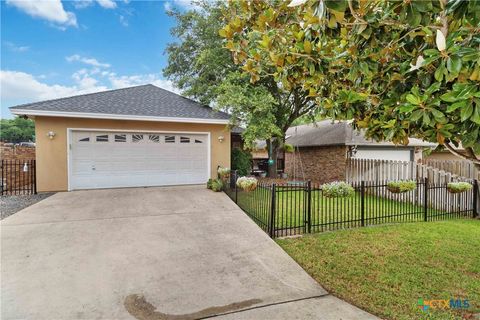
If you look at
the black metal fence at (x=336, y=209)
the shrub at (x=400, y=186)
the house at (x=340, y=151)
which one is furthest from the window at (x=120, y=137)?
the shrub at (x=400, y=186)

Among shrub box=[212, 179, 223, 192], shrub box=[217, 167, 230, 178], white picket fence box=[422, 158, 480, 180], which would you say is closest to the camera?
white picket fence box=[422, 158, 480, 180]

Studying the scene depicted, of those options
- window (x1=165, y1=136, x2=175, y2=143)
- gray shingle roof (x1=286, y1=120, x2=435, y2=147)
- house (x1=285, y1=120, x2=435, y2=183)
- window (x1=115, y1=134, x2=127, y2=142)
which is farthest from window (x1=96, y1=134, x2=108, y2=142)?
house (x1=285, y1=120, x2=435, y2=183)

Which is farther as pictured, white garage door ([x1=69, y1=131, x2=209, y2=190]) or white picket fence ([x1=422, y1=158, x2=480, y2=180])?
white garage door ([x1=69, y1=131, x2=209, y2=190])

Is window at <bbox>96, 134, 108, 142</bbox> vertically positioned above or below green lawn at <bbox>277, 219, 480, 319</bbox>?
above

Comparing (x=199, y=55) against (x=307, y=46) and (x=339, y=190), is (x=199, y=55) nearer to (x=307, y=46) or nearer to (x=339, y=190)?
(x=339, y=190)

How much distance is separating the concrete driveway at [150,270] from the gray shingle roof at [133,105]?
165 inches

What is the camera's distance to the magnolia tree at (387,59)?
1.81m

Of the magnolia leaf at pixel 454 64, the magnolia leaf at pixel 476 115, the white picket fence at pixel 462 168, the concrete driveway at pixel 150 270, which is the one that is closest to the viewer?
the magnolia leaf at pixel 476 115

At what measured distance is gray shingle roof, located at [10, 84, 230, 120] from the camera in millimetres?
9156

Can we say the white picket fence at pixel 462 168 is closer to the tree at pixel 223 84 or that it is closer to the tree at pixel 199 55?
the tree at pixel 223 84

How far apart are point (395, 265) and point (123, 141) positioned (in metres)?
9.69

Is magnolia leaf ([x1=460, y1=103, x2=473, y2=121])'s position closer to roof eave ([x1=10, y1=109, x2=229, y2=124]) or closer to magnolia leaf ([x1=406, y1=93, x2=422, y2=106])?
magnolia leaf ([x1=406, y1=93, x2=422, y2=106])

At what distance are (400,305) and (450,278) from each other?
135cm

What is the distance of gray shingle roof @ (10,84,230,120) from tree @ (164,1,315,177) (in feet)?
3.10
